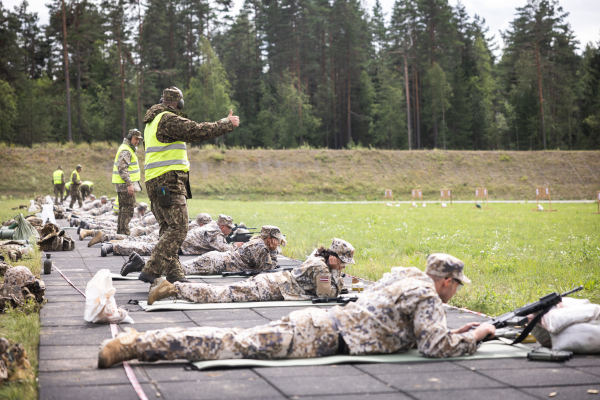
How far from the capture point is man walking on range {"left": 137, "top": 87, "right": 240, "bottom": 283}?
7188mm

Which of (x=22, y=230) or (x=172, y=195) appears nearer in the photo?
(x=172, y=195)

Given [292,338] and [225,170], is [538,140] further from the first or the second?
[292,338]

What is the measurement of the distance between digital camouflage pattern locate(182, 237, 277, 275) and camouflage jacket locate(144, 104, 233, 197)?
200 cm

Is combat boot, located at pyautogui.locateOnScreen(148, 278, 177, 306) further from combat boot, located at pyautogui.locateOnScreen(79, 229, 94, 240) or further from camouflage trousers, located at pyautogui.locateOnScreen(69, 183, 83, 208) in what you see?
camouflage trousers, located at pyautogui.locateOnScreen(69, 183, 83, 208)

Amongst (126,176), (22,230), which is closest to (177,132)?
(126,176)

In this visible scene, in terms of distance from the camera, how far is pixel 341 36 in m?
65.2

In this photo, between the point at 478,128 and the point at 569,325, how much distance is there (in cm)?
7215

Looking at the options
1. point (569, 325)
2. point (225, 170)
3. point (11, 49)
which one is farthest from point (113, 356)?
point (11, 49)

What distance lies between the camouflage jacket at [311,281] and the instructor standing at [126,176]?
6704 millimetres

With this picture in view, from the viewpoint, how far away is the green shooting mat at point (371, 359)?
445 cm

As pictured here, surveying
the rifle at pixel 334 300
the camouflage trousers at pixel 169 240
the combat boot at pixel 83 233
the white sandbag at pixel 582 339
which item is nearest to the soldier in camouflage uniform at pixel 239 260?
the camouflage trousers at pixel 169 240

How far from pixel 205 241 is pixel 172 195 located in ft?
13.8

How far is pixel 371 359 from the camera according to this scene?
463cm

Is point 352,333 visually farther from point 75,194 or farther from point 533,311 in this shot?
point 75,194
